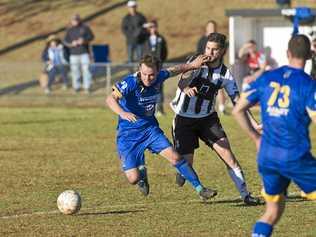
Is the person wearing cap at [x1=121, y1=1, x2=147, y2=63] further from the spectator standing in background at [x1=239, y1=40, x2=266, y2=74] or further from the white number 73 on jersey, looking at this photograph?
the white number 73 on jersey

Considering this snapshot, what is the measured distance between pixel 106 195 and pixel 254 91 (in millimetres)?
4364

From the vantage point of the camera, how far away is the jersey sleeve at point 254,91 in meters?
7.86

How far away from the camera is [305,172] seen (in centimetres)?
779

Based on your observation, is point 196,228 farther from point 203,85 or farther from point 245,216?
point 203,85

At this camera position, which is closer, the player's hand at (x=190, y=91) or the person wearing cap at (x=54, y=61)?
the player's hand at (x=190, y=91)

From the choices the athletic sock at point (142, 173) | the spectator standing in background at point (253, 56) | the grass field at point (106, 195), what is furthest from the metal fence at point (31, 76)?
the athletic sock at point (142, 173)

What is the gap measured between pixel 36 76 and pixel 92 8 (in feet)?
31.0

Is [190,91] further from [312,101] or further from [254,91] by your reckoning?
[312,101]

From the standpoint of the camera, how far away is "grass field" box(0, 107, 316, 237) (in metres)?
9.66

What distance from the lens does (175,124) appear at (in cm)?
1177

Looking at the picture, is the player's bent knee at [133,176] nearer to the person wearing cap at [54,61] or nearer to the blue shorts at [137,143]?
the blue shorts at [137,143]

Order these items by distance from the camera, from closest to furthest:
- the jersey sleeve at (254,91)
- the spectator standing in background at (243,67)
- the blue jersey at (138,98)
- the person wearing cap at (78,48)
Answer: the jersey sleeve at (254,91), the blue jersey at (138,98), the spectator standing in background at (243,67), the person wearing cap at (78,48)

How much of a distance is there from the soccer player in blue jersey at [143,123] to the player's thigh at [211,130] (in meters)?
0.53

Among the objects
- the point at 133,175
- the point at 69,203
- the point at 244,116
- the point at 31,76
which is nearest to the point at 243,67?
the point at 31,76
